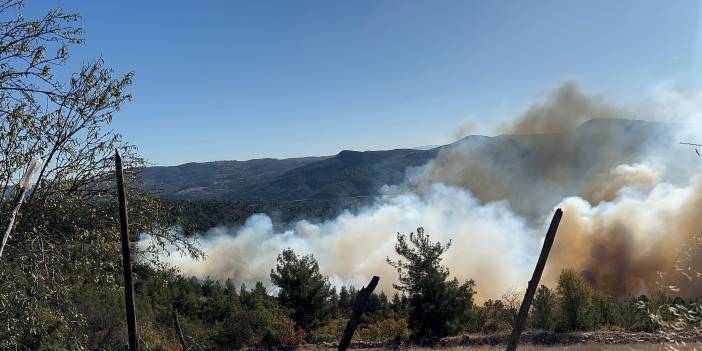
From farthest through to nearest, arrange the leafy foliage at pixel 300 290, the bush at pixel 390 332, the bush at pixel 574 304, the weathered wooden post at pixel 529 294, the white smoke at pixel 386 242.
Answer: the white smoke at pixel 386 242, the leafy foliage at pixel 300 290, the bush at pixel 390 332, the bush at pixel 574 304, the weathered wooden post at pixel 529 294

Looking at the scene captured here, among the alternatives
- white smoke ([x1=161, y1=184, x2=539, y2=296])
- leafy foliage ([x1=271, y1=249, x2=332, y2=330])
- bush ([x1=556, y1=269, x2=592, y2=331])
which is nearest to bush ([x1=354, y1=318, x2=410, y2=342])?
leafy foliage ([x1=271, y1=249, x2=332, y2=330])

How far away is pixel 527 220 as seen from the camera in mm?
110812

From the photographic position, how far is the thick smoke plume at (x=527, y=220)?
60.9 meters

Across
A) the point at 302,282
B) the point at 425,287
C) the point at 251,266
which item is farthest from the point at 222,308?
the point at 251,266

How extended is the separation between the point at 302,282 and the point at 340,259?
90.8m

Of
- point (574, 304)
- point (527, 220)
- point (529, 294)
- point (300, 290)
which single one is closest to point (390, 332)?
point (300, 290)

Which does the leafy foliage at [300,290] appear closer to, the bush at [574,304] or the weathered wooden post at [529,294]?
the bush at [574,304]

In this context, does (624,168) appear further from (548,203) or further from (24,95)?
(24,95)

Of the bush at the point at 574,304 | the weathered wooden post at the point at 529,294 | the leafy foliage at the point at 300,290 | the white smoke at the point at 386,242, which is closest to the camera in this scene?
the weathered wooden post at the point at 529,294

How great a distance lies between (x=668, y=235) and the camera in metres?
57.5

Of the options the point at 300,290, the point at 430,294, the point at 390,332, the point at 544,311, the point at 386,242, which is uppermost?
the point at 430,294

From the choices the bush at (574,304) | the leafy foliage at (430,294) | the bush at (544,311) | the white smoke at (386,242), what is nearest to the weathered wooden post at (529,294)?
the leafy foliage at (430,294)

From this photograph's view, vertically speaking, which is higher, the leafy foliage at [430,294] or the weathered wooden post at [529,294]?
the weathered wooden post at [529,294]

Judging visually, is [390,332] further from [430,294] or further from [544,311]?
[544,311]
